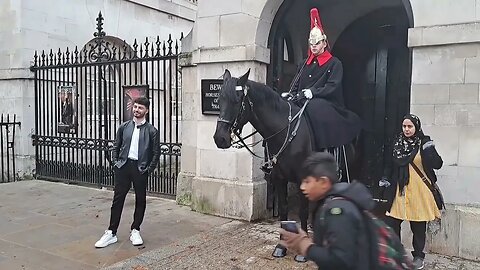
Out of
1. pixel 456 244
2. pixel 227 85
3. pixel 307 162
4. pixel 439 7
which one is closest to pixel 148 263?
pixel 227 85

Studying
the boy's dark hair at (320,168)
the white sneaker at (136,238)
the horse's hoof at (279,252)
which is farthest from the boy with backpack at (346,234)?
the white sneaker at (136,238)

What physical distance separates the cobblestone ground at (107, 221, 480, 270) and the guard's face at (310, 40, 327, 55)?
8.14 feet

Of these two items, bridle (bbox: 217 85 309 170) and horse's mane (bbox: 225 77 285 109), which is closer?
bridle (bbox: 217 85 309 170)

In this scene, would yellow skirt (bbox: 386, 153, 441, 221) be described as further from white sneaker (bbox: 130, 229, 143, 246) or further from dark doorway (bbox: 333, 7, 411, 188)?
dark doorway (bbox: 333, 7, 411, 188)

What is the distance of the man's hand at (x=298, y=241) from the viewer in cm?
225

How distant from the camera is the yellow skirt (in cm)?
461

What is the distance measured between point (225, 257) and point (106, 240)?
1.57m

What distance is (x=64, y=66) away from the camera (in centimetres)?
976

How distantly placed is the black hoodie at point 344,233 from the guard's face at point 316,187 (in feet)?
0.39

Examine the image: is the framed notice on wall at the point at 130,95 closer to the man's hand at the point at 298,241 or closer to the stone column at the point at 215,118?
the stone column at the point at 215,118


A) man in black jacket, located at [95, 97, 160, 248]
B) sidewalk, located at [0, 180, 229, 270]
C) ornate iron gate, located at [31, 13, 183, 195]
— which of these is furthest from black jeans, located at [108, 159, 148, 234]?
ornate iron gate, located at [31, 13, 183, 195]

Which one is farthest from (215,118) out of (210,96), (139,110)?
(139,110)

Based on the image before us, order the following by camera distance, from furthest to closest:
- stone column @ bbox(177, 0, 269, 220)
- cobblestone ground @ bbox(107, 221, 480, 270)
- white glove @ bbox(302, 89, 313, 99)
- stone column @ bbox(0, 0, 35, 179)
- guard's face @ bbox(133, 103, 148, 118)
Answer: stone column @ bbox(0, 0, 35, 179)
stone column @ bbox(177, 0, 269, 220)
guard's face @ bbox(133, 103, 148, 118)
white glove @ bbox(302, 89, 313, 99)
cobblestone ground @ bbox(107, 221, 480, 270)

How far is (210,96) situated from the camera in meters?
6.95
